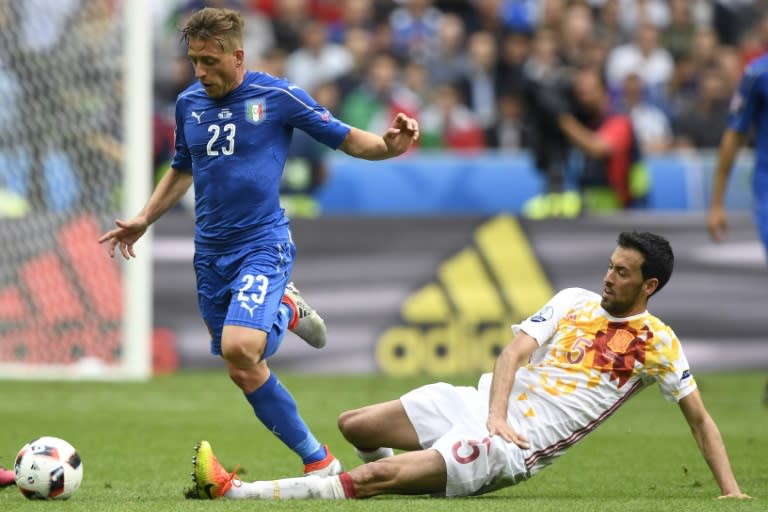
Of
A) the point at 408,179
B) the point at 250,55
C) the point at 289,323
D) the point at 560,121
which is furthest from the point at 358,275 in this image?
the point at 289,323

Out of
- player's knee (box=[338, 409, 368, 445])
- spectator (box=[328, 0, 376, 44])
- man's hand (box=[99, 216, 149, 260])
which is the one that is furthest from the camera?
spectator (box=[328, 0, 376, 44])

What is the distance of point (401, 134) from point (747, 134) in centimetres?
402

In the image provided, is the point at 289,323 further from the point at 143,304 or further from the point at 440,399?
the point at 143,304

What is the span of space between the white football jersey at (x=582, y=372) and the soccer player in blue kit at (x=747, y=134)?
140 inches

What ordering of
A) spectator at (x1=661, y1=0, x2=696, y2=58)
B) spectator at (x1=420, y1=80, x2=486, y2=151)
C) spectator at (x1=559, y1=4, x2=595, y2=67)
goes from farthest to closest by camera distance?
spectator at (x1=661, y1=0, x2=696, y2=58)
spectator at (x1=559, y1=4, x2=595, y2=67)
spectator at (x1=420, y1=80, x2=486, y2=151)

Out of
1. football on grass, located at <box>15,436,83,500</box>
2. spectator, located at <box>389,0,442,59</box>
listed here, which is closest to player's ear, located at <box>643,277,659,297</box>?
football on grass, located at <box>15,436,83,500</box>

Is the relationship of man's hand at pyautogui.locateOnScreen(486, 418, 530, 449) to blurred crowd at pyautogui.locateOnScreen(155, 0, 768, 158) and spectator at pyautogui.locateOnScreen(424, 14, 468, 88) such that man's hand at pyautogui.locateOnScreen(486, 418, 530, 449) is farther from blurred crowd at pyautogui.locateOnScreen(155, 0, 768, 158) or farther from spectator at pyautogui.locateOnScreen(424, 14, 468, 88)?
spectator at pyautogui.locateOnScreen(424, 14, 468, 88)

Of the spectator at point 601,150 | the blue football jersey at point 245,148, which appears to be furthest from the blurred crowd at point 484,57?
the blue football jersey at point 245,148

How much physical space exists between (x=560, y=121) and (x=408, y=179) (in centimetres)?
161

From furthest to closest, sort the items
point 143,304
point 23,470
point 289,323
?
point 143,304, point 289,323, point 23,470

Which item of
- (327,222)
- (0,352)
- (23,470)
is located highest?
(23,470)

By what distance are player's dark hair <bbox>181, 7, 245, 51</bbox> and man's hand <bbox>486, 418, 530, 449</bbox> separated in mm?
2068

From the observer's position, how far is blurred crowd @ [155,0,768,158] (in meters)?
15.6

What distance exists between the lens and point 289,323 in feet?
21.9
